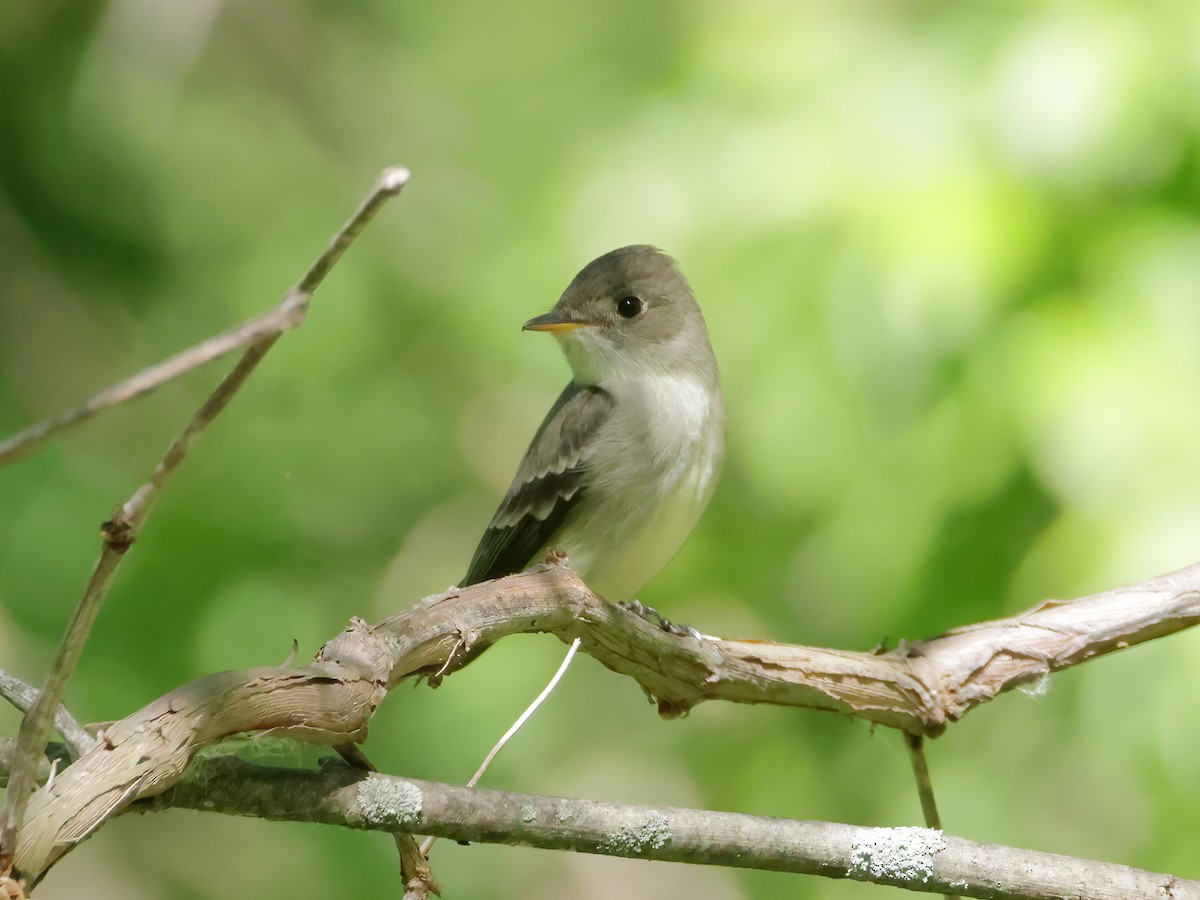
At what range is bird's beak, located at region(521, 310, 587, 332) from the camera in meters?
4.03

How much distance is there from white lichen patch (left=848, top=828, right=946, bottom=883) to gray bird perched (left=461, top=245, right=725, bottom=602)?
1.46m

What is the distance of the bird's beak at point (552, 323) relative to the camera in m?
4.03

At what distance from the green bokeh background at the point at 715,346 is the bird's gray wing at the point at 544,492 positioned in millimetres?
565

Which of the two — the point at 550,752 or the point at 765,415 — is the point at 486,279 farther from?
the point at 550,752

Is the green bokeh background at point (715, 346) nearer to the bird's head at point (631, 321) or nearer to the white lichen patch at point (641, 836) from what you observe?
the bird's head at point (631, 321)

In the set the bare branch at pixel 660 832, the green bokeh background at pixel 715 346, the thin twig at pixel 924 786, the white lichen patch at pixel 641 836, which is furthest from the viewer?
the green bokeh background at pixel 715 346

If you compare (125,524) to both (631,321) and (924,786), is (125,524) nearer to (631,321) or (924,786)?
(924,786)

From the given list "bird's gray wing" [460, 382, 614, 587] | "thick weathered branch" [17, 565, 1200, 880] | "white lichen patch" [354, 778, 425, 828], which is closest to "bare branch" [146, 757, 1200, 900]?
"white lichen patch" [354, 778, 425, 828]

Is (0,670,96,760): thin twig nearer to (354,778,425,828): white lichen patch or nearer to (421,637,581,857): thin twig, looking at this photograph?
(354,778,425,828): white lichen patch

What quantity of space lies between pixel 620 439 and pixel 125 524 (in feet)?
8.33

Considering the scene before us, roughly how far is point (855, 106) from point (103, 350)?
12.4ft

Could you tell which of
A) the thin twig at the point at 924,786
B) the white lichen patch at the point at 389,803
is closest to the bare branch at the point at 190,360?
the white lichen patch at the point at 389,803

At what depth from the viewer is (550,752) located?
4.98m

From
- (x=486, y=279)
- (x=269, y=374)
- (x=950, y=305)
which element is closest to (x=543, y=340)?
(x=486, y=279)
